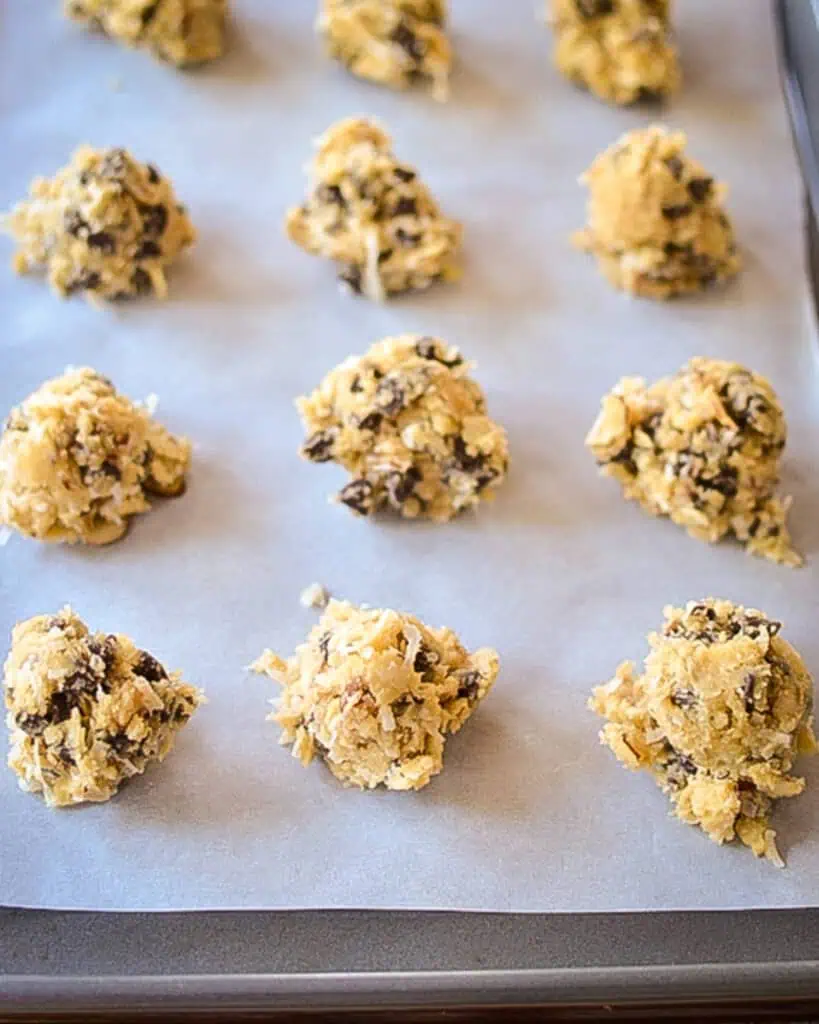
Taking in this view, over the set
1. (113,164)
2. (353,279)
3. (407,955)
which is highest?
(113,164)

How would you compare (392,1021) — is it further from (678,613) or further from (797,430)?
(797,430)

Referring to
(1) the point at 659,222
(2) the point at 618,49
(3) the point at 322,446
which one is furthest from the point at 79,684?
(2) the point at 618,49

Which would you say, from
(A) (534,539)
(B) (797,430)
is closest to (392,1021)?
(A) (534,539)

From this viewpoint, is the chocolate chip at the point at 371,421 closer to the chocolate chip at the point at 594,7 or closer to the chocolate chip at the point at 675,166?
the chocolate chip at the point at 675,166

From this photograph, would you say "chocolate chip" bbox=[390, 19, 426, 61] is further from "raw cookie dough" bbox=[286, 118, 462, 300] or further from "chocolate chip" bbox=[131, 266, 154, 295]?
"chocolate chip" bbox=[131, 266, 154, 295]

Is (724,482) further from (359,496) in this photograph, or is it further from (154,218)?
(154,218)

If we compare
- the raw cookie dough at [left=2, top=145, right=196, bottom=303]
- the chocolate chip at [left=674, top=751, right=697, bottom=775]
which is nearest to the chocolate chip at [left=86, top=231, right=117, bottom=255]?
the raw cookie dough at [left=2, top=145, right=196, bottom=303]
